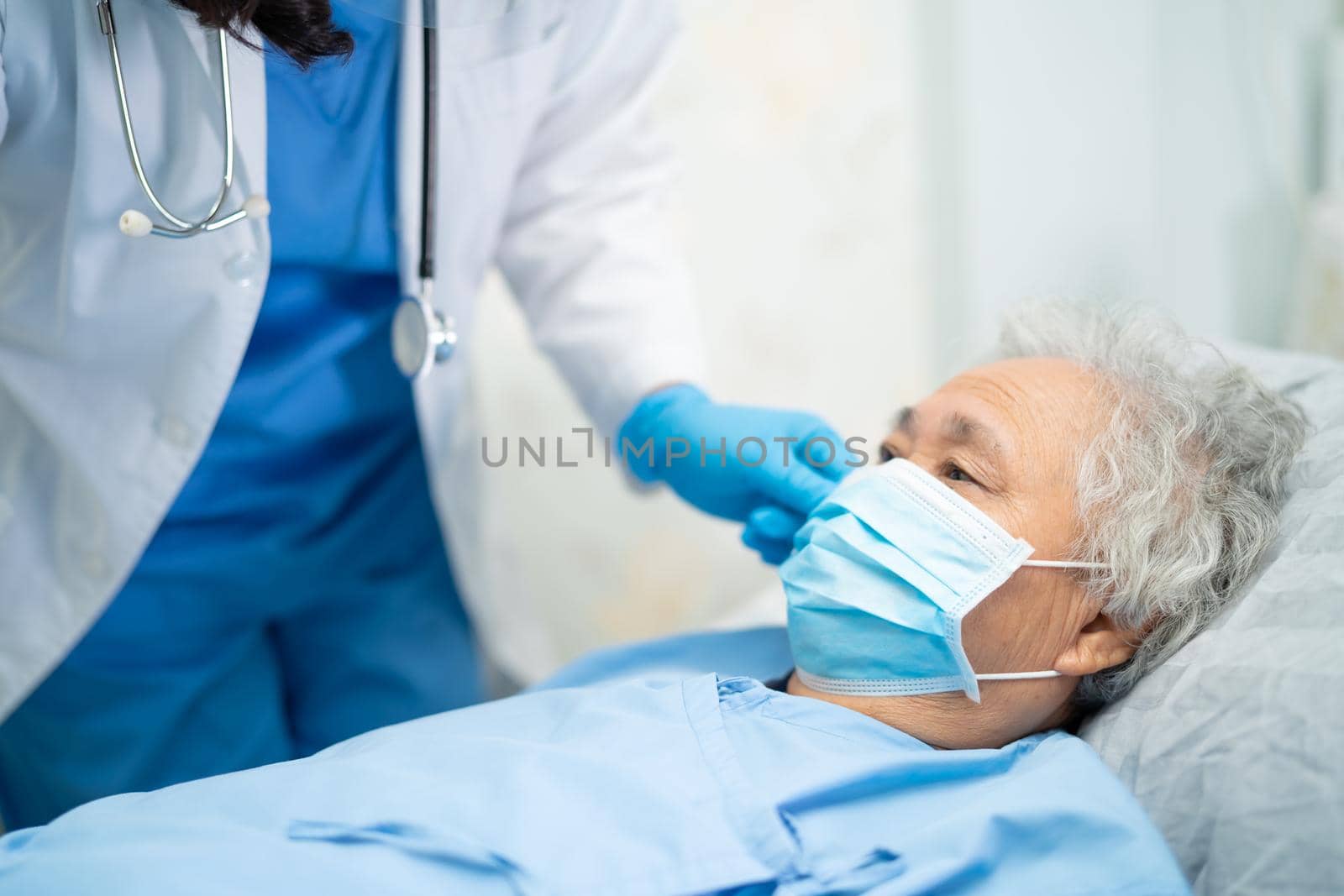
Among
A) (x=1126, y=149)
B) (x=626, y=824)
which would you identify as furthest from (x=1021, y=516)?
(x=1126, y=149)

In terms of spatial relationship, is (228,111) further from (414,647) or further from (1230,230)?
(1230,230)

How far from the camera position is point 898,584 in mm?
947

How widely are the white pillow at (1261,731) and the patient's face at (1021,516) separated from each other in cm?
9

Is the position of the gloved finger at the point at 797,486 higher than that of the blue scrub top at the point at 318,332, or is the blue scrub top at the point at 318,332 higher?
the blue scrub top at the point at 318,332

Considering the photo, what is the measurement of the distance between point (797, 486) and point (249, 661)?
0.81 meters

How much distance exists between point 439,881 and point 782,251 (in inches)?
56.1

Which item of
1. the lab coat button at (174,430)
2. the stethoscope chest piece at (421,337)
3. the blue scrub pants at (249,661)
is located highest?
the stethoscope chest piece at (421,337)

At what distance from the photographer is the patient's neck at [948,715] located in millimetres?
974

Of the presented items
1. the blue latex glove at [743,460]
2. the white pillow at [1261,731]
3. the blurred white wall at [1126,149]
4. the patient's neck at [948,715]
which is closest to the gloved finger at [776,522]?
the blue latex glove at [743,460]

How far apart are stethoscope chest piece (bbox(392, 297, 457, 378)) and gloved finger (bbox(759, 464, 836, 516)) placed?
393 mm

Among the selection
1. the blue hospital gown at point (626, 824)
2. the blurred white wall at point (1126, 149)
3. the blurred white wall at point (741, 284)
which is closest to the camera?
the blue hospital gown at point (626, 824)

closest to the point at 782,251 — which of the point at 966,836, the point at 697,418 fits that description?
the point at 697,418

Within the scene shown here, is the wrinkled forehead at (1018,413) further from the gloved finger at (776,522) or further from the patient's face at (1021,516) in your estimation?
the gloved finger at (776,522)

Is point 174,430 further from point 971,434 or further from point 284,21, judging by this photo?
point 971,434
